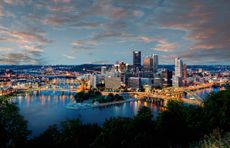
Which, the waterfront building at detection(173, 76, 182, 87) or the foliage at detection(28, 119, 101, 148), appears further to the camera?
the waterfront building at detection(173, 76, 182, 87)

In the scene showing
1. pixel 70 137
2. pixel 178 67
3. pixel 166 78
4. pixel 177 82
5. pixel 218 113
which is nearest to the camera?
pixel 218 113

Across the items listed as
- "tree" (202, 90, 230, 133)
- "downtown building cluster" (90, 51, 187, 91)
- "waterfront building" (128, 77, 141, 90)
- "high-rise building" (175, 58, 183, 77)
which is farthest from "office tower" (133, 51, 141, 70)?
"tree" (202, 90, 230, 133)

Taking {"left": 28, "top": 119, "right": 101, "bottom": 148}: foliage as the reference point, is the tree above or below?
above

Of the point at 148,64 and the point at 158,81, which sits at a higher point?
the point at 148,64

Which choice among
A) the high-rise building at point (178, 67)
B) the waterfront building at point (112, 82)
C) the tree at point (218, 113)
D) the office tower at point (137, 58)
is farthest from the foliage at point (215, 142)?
the office tower at point (137, 58)

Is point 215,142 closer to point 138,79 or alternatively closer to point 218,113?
point 218,113

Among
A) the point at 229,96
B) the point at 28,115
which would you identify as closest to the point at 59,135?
the point at 229,96

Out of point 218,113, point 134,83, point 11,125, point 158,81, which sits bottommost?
point 11,125

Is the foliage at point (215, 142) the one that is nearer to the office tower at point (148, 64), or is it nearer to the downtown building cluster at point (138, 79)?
the downtown building cluster at point (138, 79)

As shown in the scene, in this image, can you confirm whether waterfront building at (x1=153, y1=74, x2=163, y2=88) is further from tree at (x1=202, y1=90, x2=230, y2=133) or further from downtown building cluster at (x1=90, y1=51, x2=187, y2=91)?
tree at (x1=202, y1=90, x2=230, y2=133)

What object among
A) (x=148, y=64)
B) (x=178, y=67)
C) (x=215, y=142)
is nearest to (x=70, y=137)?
(x=215, y=142)

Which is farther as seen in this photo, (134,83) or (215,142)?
(134,83)

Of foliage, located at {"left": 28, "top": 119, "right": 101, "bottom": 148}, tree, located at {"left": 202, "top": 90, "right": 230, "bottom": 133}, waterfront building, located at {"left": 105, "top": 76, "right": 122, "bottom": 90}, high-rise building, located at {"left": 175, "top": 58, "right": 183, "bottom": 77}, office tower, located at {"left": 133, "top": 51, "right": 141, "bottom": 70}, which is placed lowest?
foliage, located at {"left": 28, "top": 119, "right": 101, "bottom": 148}

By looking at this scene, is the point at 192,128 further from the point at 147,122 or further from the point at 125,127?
the point at 125,127
